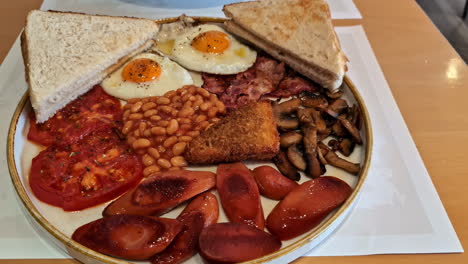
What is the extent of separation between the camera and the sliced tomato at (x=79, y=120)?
1923 mm

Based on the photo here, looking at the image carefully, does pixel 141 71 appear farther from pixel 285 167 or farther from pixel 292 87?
pixel 285 167

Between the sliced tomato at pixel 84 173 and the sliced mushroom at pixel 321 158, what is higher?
the sliced tomato at pixel 84 173

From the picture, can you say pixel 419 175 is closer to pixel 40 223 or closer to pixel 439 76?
pixel 439 76

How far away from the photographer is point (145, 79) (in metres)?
2.23

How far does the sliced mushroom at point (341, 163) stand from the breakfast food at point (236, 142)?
247 millimetres

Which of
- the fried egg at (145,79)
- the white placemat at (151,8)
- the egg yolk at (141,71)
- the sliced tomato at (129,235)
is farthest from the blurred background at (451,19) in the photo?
the sliced tomato at (129,235)

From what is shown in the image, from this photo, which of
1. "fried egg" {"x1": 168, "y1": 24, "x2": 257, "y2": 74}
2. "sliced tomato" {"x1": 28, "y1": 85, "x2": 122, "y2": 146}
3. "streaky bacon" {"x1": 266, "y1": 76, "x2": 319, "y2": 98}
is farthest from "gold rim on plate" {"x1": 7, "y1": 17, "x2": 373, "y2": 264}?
"fried egg" {"x1": 168, "y1": 24, "x2": 257, "y2": 74}

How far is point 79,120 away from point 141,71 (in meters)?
0.44

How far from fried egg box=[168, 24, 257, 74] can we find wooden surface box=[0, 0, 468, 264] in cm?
89

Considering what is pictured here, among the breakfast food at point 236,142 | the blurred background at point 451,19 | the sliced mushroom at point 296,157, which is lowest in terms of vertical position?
the blurred background at point 451,19

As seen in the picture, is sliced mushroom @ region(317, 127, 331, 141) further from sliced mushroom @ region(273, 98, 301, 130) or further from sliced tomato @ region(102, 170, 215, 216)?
sliced tomato @ region(102, 170, 215, 216)

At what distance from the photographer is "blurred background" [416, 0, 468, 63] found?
4.09m

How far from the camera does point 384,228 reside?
1671 millimetres

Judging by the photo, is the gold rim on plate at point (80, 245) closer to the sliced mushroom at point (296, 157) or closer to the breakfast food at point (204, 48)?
the sliced mushroom at point (296, 157)
